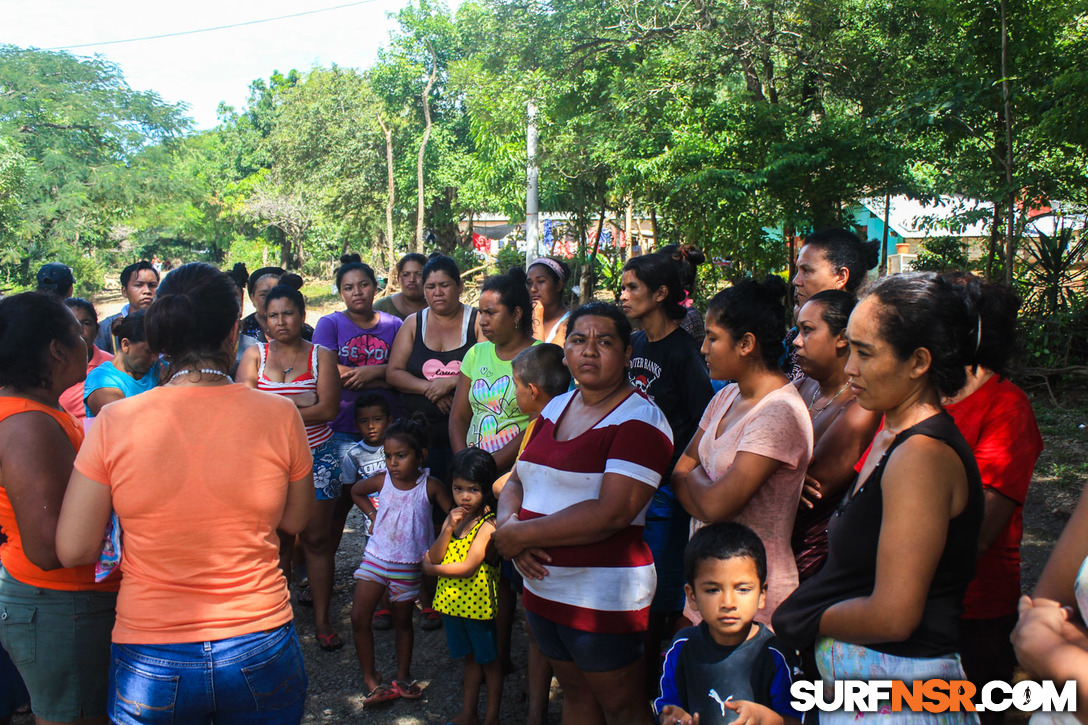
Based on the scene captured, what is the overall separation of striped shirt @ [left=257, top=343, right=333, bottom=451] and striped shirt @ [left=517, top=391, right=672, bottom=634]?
7.27 feet

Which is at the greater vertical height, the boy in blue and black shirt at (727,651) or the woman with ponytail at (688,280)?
the woman with ponytail at (688,280)

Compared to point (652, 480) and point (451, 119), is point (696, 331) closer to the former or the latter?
point (652, 480)

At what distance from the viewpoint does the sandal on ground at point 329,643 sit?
4.57m

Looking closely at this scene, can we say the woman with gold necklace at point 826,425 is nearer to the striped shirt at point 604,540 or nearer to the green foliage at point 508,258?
the striped shirt at point 604,540

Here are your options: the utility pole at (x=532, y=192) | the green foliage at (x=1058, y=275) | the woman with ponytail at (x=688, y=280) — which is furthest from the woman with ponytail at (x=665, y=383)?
the utility pole at (x=532, y=192)

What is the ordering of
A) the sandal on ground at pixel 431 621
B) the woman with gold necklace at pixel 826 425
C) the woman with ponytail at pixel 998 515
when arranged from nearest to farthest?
the woman with ponytail at pixel 998 515 < the woman with gold necklace at pixel 826 425 < the sandal on ground at pixel 431 621

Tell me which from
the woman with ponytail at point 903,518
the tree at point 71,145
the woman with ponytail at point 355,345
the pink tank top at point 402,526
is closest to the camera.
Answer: the woman with ponytail at point 903,518

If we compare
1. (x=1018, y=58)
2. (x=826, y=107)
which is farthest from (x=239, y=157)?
(x=1018, y=58)

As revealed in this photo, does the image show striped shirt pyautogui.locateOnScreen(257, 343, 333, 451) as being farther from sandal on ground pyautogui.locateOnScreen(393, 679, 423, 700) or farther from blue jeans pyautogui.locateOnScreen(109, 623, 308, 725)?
blue jeans pyautogui.locateOnScreen(109, 623, 308, 725)

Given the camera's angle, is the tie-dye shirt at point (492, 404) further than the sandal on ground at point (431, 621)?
No

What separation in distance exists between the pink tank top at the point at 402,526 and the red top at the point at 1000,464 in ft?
8.20

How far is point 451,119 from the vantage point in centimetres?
3359

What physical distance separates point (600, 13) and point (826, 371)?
1462cm

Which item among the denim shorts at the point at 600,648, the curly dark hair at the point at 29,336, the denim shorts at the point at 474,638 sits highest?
the curly dark hair at the point at 29,336
